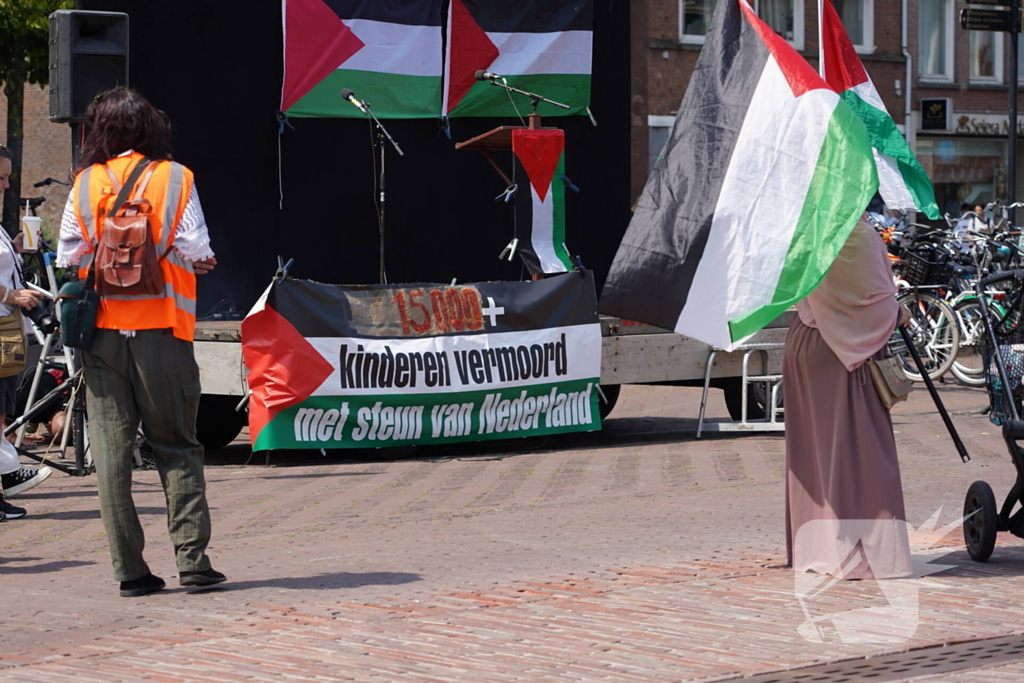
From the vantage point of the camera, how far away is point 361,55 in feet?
43.1

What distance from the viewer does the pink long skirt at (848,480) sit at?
5844mm

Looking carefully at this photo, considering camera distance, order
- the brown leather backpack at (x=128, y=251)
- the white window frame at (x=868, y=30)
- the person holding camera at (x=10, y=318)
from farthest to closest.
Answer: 1. the white window frame at (x=868, y=30)
2. the person holding camera at (x=10, y=318)
3. the brown leather backpack at (x=128, y=251)

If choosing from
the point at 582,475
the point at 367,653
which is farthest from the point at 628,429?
the point at 367,653

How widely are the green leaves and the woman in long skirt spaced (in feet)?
50.6

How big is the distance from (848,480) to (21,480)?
4740mm

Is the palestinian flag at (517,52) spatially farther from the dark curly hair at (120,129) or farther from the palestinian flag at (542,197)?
the dark curly hair at (120,129)

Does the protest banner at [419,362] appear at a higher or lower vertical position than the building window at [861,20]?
lower

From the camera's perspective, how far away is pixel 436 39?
44.4 ft

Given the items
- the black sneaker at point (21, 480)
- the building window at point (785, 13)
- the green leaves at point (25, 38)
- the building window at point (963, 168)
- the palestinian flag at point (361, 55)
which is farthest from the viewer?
the building window at point (963, 168)

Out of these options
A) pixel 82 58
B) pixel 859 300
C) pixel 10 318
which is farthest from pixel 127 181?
pixel 82 58

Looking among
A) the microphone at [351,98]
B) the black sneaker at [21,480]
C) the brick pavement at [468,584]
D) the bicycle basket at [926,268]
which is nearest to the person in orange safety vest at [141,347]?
the brick pavement at [468,584]

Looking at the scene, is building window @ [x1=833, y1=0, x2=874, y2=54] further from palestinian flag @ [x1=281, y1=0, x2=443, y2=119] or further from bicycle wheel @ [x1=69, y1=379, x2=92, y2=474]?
bicycle wheel @ [x1=69, y1=379, x2=92, y2=474]

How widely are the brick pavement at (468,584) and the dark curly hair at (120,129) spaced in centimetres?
175

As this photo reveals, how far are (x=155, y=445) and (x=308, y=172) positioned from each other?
317 inches
